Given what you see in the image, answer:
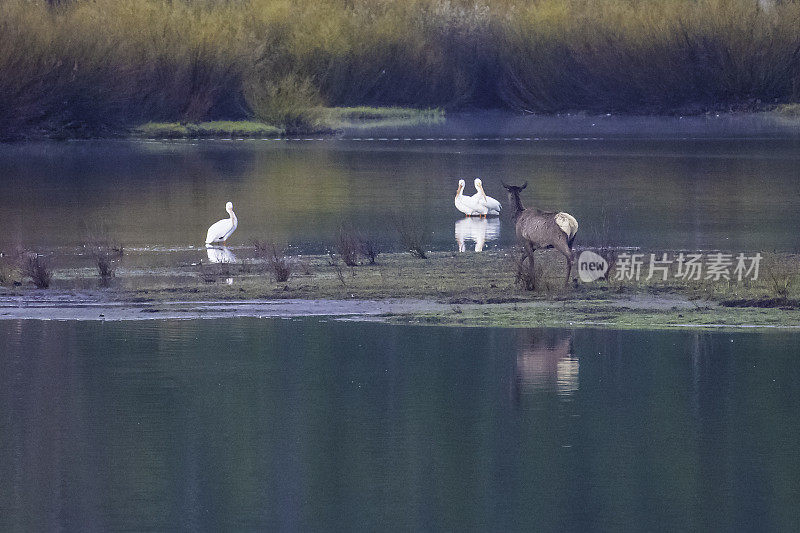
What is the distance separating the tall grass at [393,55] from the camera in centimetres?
4119

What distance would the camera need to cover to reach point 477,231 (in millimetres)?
18547

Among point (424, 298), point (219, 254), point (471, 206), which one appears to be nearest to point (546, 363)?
point (424, 298)

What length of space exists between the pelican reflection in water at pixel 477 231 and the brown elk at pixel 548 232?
3.74 meters

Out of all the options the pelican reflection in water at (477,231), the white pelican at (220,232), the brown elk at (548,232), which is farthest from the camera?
the pelican reflection in water at (477,231)

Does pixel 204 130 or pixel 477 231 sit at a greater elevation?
pixel 204 130

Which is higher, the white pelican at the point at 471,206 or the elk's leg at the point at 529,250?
the white pelican at the point at 471,206

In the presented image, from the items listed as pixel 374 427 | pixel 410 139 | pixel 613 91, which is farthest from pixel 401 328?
pixel 613 91

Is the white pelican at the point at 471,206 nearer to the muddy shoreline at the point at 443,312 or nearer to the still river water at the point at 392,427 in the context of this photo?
the still river water at the point at 392,427

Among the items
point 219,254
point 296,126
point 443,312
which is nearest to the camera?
point 443,312

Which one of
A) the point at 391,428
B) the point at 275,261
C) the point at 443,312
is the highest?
the point at 275,261

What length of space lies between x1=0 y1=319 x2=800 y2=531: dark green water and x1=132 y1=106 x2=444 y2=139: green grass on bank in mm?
29810

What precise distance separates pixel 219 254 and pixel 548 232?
14.9 ft

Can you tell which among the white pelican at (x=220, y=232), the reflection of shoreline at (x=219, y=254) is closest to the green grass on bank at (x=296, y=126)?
the white pelican at (x=220, y=232)

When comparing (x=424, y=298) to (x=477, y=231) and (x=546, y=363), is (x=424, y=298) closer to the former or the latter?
(x=546, y=363)
